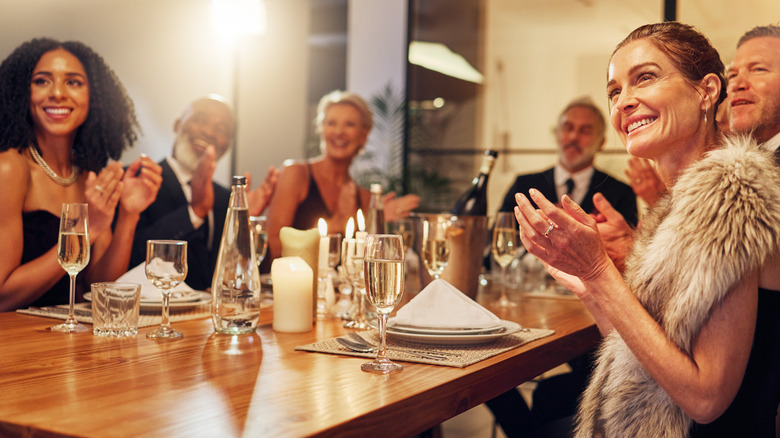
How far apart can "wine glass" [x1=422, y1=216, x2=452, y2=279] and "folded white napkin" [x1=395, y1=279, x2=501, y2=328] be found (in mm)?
338

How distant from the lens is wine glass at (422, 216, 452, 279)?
1.73m

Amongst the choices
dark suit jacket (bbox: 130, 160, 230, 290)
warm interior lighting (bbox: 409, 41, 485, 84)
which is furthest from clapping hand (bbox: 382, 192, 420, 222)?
warm interior lighting (bbox: 409, 41, 485, 84)

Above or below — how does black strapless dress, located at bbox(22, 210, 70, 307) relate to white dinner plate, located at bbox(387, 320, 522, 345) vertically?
above

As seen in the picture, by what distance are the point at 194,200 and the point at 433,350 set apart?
2205 millimetres

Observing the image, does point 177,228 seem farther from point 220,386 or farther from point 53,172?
point 220,386

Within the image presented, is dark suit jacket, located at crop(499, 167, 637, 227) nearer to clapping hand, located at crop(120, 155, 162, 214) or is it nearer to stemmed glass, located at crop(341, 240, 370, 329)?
clapping hand, located at crop(120, 155, 162, 214)

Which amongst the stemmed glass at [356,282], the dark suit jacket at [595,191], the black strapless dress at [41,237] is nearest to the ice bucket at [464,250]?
the stemmed glass at [356,282]

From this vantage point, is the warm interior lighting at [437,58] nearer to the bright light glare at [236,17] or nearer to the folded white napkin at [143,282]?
the bright light glare at [236,17]

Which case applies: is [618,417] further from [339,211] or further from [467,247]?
[339,211]

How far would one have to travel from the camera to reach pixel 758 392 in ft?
3.67

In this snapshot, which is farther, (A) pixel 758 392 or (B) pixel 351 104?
(B) pixel 351 104

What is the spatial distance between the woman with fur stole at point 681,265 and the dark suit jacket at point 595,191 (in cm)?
234

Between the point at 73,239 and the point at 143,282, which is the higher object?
the point at 73,239

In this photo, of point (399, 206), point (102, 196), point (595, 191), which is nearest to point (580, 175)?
point (595, 191)
